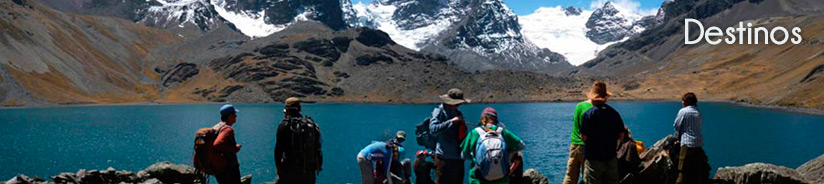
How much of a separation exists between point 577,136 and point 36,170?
47.1m

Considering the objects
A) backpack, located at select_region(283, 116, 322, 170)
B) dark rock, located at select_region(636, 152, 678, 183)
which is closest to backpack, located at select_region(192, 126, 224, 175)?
backpack, located at select_region(283, 116, 322, 170)

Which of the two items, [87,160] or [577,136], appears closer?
[577,136]

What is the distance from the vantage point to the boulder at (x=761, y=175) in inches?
603

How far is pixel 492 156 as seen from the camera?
392 inches

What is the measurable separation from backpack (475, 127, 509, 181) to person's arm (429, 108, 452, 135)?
1.03m

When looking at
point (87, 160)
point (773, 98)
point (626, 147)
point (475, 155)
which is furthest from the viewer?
point (773, 98)

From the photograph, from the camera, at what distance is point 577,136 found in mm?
12430

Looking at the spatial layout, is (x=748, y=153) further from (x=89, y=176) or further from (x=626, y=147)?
(x=89, y=176)

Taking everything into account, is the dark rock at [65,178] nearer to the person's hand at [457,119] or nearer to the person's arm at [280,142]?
the person's arm at [280,142]

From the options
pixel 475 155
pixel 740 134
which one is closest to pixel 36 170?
pixel 475 155

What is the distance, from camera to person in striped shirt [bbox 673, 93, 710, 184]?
13.4 meters

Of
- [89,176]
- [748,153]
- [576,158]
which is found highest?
[576,158]

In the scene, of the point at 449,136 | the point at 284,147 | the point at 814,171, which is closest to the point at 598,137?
the point at 449,136

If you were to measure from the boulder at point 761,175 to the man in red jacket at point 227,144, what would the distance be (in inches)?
512
